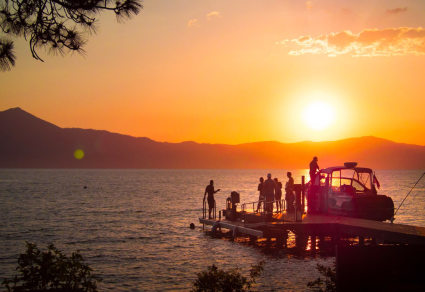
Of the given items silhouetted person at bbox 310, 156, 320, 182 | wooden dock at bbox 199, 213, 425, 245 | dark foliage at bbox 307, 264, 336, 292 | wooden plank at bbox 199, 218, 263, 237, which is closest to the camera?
dark foliage at bbox 307, 264, 336, 292

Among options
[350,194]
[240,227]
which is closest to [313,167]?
[350,194]

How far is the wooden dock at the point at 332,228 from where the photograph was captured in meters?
16.2

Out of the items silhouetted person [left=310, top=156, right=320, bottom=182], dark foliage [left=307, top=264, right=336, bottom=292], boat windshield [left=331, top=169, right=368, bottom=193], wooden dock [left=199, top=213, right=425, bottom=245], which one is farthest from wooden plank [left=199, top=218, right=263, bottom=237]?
dark foliage [left=307, top=264, right=336, bottom=292]

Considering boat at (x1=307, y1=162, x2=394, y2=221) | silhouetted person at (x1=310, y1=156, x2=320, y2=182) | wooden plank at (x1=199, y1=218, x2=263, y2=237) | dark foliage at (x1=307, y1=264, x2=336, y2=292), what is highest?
silhouetted person at (x1=310, y1=156, x2=320, y2=182)

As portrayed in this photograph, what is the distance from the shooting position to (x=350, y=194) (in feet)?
71.2

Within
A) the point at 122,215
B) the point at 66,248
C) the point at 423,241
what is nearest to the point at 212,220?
the point at 66,248

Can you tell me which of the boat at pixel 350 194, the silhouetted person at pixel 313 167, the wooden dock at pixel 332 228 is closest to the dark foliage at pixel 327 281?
the wooden dock at pixel 332 228

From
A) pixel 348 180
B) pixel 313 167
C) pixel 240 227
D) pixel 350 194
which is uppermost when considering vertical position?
pixel 313 167

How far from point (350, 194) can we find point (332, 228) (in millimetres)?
3079

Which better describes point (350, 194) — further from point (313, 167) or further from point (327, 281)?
point (327, 281)

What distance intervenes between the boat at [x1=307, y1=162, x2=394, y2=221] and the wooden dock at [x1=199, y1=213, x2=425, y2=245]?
27.9 inches

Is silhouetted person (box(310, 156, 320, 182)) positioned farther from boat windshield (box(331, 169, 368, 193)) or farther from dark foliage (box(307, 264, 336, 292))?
dark foliage (box(307, 264, 336, 292))

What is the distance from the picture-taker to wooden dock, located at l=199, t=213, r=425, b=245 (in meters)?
16.2

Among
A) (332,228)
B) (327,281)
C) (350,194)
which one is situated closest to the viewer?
(327,281)
